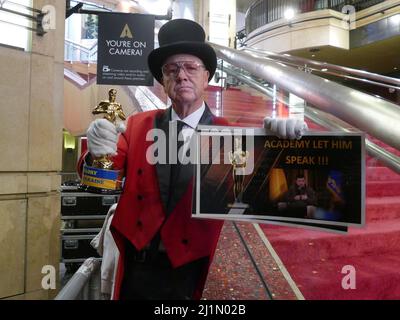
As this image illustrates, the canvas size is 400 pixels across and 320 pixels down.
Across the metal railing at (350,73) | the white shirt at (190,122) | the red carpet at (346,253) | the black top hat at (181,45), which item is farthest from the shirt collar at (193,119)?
the metal railing at (350,73)

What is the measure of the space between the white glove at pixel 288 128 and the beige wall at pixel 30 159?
4.01 feet

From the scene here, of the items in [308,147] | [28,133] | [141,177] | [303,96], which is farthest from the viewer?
[28,133]

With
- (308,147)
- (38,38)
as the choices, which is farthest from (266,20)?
(308,147)

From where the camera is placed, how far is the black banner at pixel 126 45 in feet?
3.15

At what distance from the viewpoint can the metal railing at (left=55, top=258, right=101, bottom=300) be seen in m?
0.95

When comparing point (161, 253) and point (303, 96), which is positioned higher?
point (303, 96)

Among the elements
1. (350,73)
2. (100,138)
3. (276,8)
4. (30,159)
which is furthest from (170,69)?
(276,8)

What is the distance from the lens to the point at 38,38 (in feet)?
5.05

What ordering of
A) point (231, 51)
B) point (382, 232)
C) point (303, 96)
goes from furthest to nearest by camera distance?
point (231, 51) < point (382, 232) < point (303, 96)

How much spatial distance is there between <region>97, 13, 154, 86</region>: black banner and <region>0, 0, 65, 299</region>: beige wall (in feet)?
2.26

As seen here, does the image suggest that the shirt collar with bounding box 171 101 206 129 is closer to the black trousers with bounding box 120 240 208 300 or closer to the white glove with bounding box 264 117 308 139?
the white glove with bounding box 264 117 308 139

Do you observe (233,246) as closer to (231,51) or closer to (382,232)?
(382,232)
